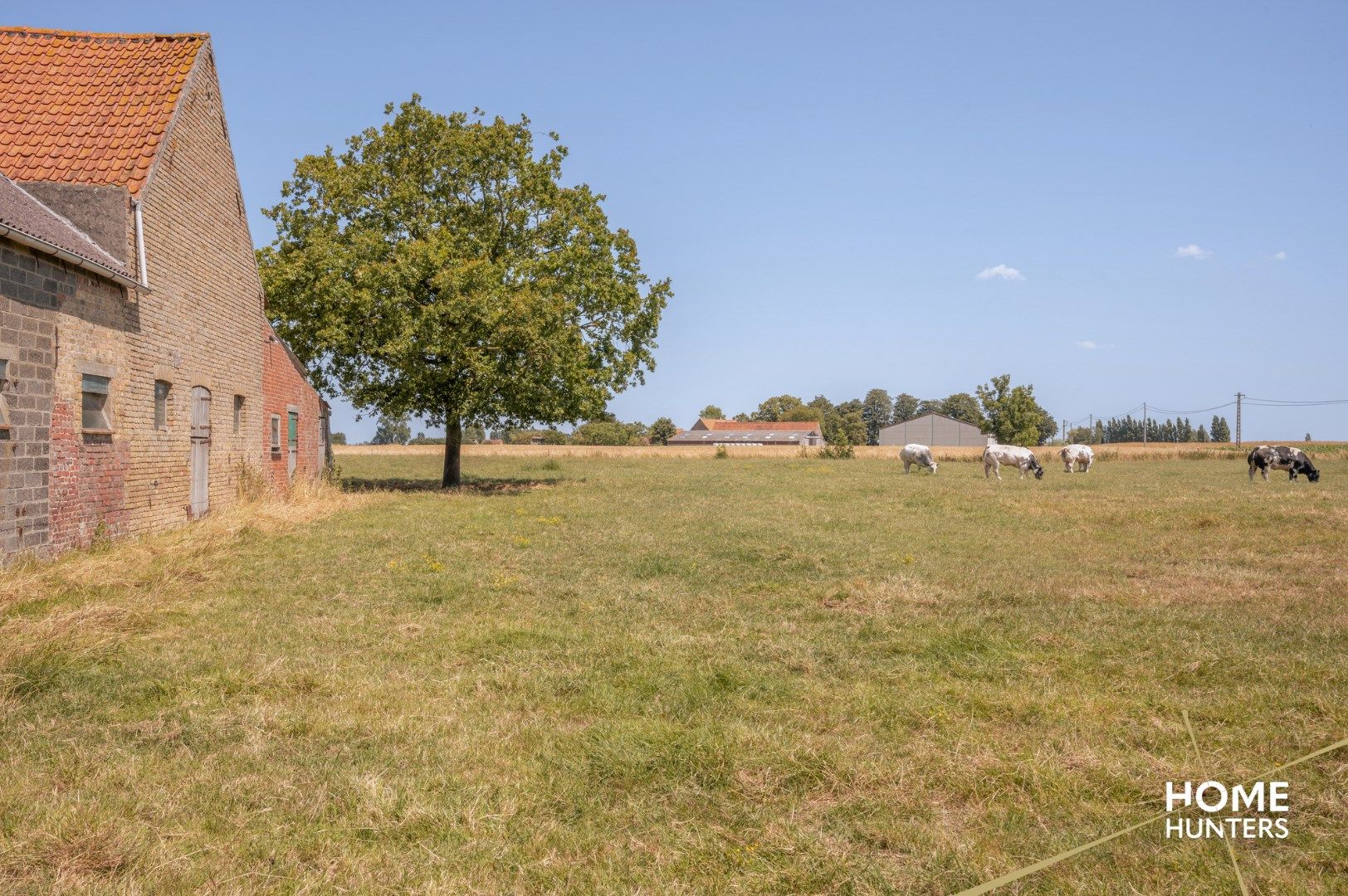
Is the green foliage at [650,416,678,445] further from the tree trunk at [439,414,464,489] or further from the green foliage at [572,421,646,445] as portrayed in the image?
the tree trunk at [439,414,464,489]

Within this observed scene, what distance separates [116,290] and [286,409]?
1041 centimetres

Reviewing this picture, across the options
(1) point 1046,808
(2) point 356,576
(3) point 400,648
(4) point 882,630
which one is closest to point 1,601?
(2) point 356,576

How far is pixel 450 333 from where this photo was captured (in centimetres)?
2692

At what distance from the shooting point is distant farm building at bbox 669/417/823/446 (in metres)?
127

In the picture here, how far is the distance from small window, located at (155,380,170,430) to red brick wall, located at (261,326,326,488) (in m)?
5.64

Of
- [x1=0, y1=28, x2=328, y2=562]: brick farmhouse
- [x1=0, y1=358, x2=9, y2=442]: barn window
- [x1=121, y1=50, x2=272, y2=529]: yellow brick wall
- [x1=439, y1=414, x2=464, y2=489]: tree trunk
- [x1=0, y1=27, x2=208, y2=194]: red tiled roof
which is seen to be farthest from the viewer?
[x1=439, y1=414, x2=464, y2=489]: tree trunk

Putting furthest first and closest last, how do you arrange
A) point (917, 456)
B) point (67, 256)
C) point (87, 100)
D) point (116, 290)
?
1. point (917, 456)
2. point (87, 100)
3. point (116, 290)
4. point (67, 256)

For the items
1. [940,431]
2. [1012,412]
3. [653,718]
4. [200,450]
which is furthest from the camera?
[940,431]

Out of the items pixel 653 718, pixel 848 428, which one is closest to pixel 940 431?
pixel 848 428

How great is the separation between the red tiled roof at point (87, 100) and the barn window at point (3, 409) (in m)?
4.50

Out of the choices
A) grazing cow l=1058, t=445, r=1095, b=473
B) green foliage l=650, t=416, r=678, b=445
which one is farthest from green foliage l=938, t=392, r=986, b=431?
grazing cow l=1058, t=445, r=1095, b=473

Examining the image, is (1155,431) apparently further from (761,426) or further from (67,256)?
(67,256)

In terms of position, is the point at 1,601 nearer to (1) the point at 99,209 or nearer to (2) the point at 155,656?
(2) the point at 155,656

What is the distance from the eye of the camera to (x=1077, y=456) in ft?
143
